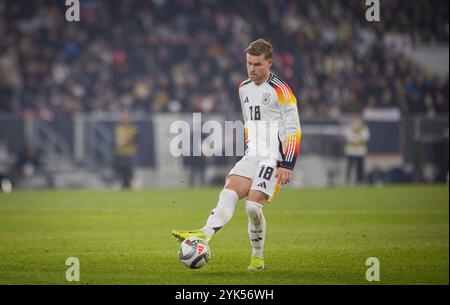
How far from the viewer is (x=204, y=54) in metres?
32.5

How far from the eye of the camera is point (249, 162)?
9.51m

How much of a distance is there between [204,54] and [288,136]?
76.7 feet

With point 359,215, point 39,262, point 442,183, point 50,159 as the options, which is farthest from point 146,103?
point 39,262

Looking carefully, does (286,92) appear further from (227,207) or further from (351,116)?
(351,116)

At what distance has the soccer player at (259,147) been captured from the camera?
9.32m

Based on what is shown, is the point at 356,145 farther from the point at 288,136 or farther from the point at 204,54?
A: the point at 288,136

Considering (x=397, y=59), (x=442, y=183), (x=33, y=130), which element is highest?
(x=397, y=59)

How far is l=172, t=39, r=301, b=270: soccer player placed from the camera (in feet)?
30.6

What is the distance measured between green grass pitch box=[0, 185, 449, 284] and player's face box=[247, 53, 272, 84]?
6.63 feet

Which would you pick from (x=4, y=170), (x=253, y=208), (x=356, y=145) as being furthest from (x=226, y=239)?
(x=356, y=145)

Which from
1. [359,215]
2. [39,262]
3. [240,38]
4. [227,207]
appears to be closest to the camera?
[227,207]

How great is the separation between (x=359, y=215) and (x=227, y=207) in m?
7.99

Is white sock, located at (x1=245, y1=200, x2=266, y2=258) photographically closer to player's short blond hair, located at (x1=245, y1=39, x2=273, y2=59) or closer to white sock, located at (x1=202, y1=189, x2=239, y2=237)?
white sock, located at (x1=202, y1=189, x2=239, y2=237)

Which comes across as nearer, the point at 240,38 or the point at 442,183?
the point at 442,183
